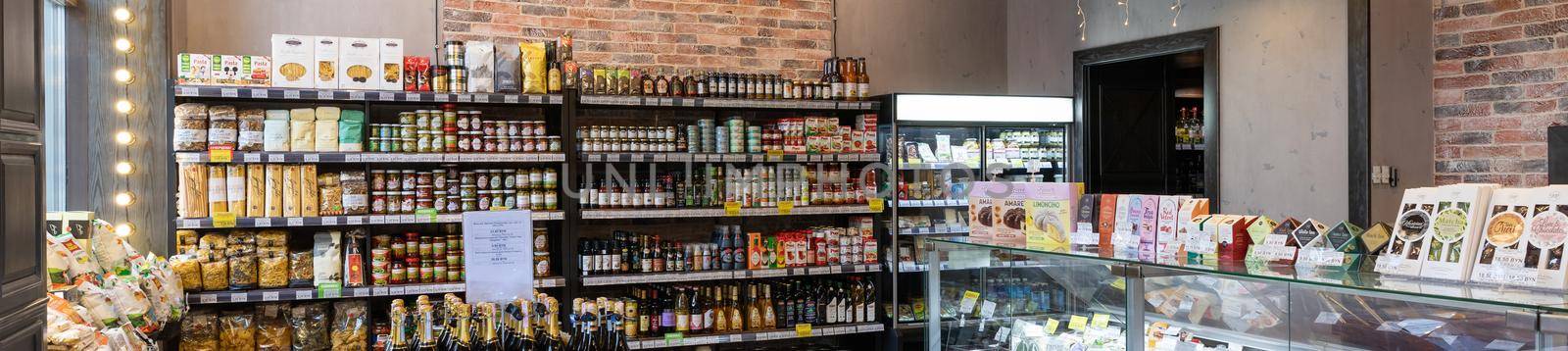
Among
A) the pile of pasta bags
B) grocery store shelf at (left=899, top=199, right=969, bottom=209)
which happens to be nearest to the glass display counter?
grocery store shelf at (left=899, top=199, right=969, bottom=209)

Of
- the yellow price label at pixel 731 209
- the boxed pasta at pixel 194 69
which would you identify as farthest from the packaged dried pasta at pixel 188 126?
the yellow price label at pixel 731 209

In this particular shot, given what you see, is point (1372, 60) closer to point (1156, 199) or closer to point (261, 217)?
point (1156, 199)

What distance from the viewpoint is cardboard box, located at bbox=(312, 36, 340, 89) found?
4816 millimetres

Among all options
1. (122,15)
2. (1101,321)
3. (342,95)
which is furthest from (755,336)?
(122,15)

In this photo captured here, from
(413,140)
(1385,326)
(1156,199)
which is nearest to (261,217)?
(413,140)

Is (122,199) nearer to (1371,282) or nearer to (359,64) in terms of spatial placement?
(359,64)

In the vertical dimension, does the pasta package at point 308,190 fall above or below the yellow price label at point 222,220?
above

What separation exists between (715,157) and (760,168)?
331 millimetres

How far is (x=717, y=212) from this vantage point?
5641 millimetres

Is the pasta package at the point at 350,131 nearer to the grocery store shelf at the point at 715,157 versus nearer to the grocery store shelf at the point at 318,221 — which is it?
the grocery store shelf at the point at 318,221

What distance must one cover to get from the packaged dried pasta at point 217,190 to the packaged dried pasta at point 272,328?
54 cm

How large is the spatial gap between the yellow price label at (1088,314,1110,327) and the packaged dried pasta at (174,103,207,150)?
4.09 meters

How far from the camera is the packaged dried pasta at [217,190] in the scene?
15.7ft

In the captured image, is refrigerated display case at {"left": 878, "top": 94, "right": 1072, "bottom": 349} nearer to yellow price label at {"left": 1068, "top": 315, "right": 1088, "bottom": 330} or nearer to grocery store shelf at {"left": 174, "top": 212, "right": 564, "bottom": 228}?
grocery store shelf at {"left": 174, "top": 212, "right": 564, "bottom": 228}
